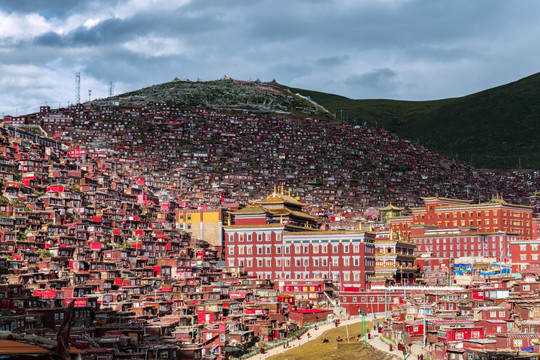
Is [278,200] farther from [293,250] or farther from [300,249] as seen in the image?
[300,249]

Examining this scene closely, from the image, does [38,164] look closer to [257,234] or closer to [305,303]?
[257,234]

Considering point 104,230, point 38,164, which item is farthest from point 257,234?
point 38,164

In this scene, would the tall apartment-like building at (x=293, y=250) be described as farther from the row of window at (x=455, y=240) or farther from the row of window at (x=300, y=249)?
the row of window at (x=455, y=240)

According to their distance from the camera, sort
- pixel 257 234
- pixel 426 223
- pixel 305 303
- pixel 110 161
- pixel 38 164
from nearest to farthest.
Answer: pixel 305 303 < pixel 257 234 < pixel 38 164 < pixel 426 223 < pixel 110 161

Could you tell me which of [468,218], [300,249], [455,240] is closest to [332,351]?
[300,249]

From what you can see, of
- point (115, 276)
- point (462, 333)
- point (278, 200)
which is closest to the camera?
point (462, 333)

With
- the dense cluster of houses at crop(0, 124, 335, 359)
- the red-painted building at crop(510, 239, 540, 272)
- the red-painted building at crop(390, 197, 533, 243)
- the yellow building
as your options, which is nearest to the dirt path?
the dense cluster of houses at crop(0, 124, 335, 359)

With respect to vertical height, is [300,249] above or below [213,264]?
above
